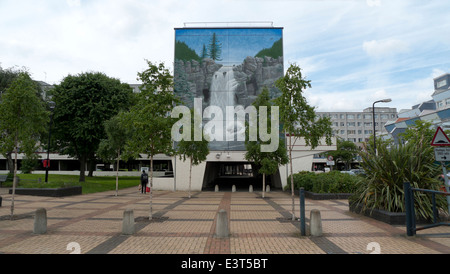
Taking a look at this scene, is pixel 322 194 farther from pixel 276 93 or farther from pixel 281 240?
pixel 276 93

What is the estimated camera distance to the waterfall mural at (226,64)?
29.2 m

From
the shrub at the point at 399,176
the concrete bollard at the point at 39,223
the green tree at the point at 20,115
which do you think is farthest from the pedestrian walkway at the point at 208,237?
the green tree at the point at 20,115

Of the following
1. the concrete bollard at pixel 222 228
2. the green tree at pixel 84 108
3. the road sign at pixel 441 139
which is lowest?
the concrete bollard at pixel 222 228

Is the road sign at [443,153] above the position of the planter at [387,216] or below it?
above

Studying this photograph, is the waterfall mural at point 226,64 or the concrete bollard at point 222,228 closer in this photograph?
the concrete bollard at point 222,228

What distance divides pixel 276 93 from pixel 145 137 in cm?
2024

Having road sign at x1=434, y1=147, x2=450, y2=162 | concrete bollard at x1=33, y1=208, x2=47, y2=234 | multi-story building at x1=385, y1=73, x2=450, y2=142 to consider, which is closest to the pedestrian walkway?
concrete bollard at x1=33, y1=208, x2=47, y2=234

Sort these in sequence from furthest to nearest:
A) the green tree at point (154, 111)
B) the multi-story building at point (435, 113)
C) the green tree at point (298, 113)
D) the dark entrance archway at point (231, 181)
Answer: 1. the multi-story building at point (435, 113)
2. the dark entrance archway at point (231, 181)
3. the green tree at point (154, 111)
4. the green tree at point (298, 113)

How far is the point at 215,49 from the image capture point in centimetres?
3028

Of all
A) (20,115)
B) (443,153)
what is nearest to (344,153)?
(443,153)

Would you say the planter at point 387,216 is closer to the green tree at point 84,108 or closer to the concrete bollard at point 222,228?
the concrete bollard at point 222,228

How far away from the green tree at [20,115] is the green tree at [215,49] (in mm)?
20998
